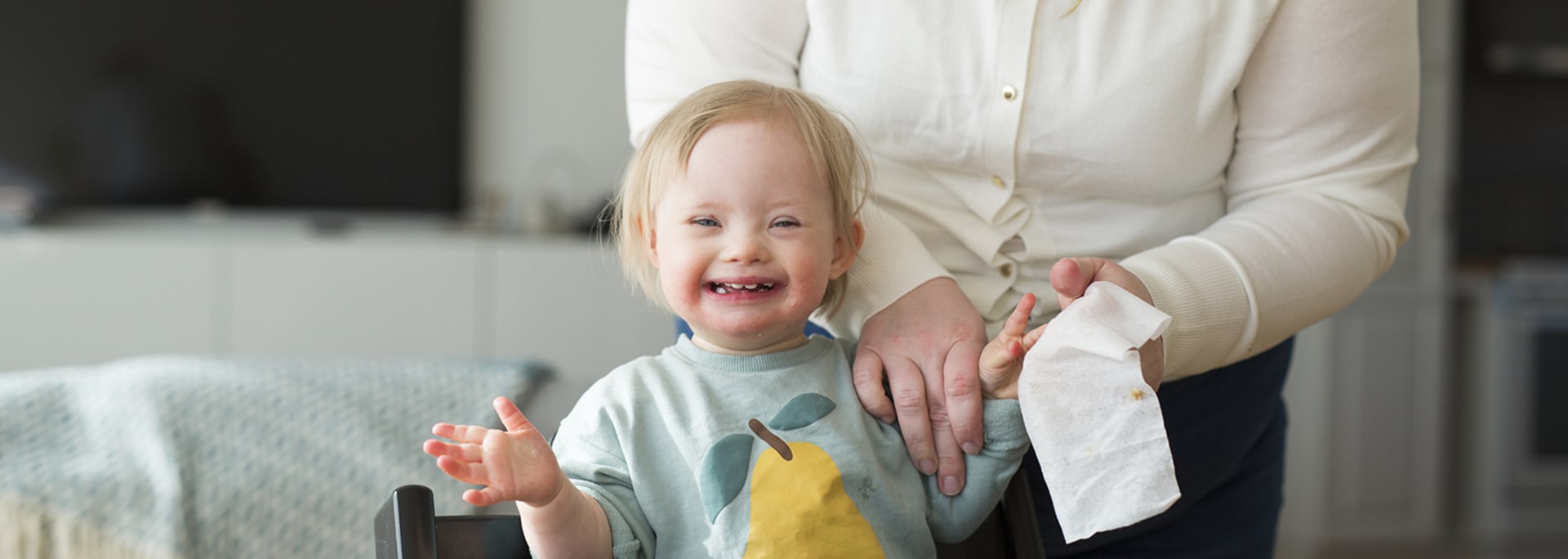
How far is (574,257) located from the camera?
3443 mm

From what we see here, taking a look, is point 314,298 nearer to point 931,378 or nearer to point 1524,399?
point 931,378

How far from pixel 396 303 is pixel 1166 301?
2889 millimetres

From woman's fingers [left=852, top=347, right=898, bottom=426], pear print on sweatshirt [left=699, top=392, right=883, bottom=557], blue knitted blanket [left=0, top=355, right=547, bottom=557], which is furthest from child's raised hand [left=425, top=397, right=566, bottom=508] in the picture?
blue knitted blanket [left=0, top=355, right=547, bottom=557]

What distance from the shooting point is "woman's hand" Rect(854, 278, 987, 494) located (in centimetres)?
77

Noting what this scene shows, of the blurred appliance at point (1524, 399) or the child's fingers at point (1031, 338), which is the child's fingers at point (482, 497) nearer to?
the child's fingers at point (1031, 338)

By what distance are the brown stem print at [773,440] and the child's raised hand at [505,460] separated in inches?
5.9

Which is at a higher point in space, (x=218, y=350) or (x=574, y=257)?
(x=574, y=257)

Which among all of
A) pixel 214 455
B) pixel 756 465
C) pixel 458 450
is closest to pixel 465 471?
pixel 458 450

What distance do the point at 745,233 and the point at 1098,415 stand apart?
9.5 inches

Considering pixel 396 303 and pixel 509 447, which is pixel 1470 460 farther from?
pixel 509 447

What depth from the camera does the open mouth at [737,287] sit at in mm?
Answer: 767

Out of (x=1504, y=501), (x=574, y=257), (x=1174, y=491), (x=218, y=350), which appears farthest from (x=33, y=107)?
(x=1504, y=501)

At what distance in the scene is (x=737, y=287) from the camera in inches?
30.2

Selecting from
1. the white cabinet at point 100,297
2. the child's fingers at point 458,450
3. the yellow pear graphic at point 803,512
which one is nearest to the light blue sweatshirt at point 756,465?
the yellow pear graphic at point 803,512
